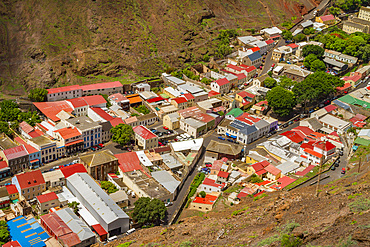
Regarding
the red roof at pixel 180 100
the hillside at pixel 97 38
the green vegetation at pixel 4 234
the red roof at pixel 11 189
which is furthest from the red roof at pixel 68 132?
the red roof at pixel 180 100

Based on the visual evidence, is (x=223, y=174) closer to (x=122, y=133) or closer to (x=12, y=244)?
(x=122, y=133)

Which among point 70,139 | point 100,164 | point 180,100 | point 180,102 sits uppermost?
point 180,100

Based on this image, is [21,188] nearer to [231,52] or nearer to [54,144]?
[54,144]

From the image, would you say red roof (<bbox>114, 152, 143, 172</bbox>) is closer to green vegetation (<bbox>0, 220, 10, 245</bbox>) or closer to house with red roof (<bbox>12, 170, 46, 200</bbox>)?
house with red roof (<bbox>12, 170, 46, 200</bbox>)

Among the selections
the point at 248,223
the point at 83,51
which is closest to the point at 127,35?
the point at 83,51

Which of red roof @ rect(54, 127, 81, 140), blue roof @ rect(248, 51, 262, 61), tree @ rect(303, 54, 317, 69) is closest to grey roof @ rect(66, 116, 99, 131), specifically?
red roof @ rect(54, 127, 81, 140)

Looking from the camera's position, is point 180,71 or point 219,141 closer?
point 219,141

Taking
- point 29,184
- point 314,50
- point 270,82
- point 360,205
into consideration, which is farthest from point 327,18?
point 29,184
